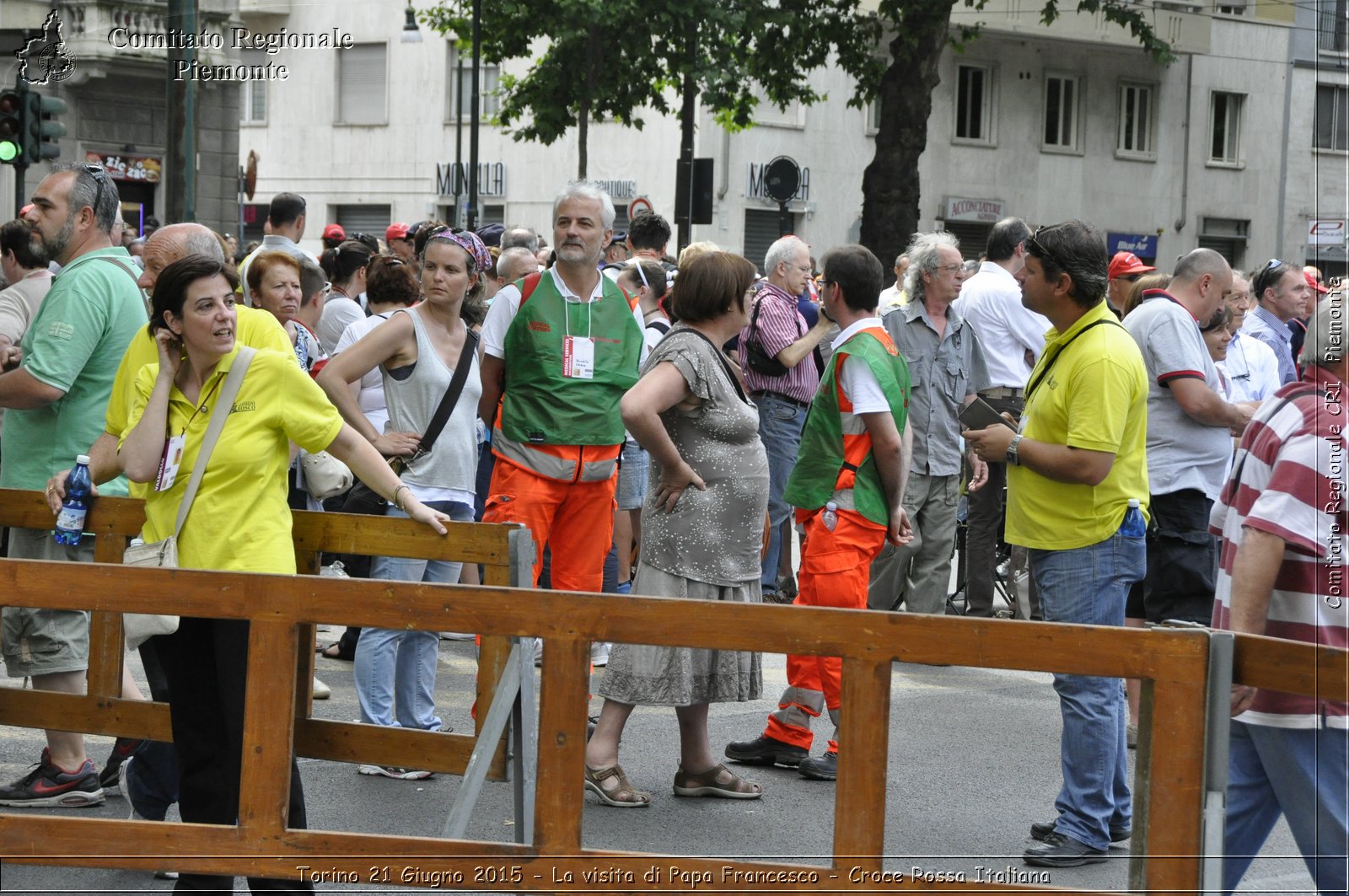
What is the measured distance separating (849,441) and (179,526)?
2906 millimetres

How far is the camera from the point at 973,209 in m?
35.6

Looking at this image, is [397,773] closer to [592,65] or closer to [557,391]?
[557,391]

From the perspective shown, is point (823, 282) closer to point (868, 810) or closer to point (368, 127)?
point (868, 810)

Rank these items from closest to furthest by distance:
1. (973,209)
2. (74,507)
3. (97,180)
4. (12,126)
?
(74,507)
(97,180)
(12,126)
(973,209)

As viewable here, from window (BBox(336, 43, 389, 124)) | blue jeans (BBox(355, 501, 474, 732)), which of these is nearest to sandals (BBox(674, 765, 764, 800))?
blue jeans (BBox(355, 501, 474, 732))

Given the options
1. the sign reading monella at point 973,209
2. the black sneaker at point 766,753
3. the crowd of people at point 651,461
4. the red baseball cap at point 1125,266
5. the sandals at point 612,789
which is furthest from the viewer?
the sign reading monella at point 973,209

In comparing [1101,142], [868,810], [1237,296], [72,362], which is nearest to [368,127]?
[1101,142]

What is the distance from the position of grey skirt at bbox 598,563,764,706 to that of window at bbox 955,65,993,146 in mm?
31447

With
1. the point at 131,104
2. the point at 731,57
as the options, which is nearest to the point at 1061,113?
the point at 731,57

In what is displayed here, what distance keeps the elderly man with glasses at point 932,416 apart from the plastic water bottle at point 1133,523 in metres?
2.69

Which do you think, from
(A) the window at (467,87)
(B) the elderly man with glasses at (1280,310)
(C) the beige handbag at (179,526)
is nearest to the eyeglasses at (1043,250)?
(C) the beige handbag at (179,526)

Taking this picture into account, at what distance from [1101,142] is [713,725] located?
107ft

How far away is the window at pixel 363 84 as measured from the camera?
126ft

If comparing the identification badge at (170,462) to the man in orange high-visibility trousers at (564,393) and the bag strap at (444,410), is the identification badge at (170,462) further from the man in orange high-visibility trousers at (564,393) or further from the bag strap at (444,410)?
the man in orange high-visibility trousers at (564,393)
